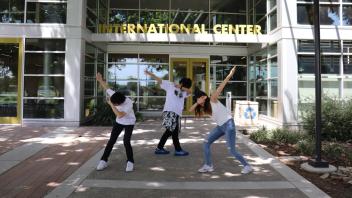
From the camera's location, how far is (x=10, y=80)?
13289mm

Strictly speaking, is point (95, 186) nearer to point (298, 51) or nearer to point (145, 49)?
point (298, 51)

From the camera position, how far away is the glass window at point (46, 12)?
1330cm

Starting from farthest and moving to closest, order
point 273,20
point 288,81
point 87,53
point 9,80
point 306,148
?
point 87,53
point 273,20
point 9,80
point 288,81
point 306,148

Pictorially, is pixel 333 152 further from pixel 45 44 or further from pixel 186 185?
pixel 45 44

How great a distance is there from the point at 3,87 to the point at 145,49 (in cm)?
647

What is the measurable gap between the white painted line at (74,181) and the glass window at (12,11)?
26.2ft

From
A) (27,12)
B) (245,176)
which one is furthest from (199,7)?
(245,176)

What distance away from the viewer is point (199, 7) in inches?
703

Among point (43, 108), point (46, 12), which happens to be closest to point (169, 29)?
point (46, 12)

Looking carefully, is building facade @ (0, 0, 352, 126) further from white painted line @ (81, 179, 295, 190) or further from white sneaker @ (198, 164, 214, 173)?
white painted line @ (81, 179, 295, 190)

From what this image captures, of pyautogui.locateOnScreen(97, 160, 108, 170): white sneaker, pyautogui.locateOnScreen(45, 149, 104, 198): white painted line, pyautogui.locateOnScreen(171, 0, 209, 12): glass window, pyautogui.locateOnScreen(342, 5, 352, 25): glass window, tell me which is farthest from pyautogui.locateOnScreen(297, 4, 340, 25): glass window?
pyautogui.locateOnScreen(97, 160, 108, 170): white sneaker

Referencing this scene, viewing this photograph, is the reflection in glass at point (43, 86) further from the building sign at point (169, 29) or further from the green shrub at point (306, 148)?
the green shrub at point (306, 148)

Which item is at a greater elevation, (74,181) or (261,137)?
(261,137)

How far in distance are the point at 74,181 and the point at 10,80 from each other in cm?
859
